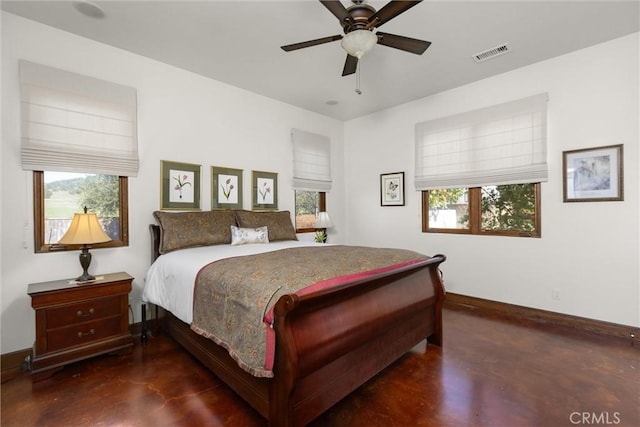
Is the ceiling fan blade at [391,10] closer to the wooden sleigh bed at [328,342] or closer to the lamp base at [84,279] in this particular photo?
the wooden sleigh bed at [328,342]

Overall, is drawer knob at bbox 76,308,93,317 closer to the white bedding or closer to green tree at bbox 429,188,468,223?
the white bedding

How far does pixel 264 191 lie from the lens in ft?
14.1

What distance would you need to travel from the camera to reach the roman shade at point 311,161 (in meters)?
4.74

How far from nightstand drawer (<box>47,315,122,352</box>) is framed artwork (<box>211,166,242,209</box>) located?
1663 millimetres

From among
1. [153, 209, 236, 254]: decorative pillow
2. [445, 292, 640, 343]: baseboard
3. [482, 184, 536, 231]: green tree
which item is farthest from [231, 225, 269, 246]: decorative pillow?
[482, 184, 536, 231]: green tree

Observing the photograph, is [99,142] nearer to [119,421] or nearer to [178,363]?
[178,363]

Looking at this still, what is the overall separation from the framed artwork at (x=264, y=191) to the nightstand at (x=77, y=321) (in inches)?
76.2

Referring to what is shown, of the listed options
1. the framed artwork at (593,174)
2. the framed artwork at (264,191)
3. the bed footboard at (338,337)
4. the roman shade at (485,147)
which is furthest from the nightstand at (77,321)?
the framed artwork at (593,174)

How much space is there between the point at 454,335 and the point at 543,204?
6.09ft

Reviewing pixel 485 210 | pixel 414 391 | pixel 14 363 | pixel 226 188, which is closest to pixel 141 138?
pixel 226 188

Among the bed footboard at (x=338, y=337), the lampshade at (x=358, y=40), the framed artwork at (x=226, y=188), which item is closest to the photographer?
the bed footboard at (x=338, y=337)

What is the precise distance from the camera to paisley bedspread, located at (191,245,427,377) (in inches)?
61.9

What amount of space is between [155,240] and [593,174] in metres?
4.66

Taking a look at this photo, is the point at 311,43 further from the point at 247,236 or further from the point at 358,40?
the point at 247,236
